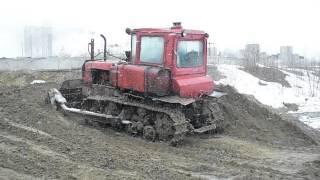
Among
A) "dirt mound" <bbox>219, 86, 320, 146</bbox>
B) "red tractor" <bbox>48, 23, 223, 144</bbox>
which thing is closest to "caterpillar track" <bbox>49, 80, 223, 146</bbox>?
"red tractor" <bbox>48, 23, 223, 144</bbox>

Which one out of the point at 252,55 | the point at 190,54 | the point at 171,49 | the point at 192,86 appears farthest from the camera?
the point at 252,55

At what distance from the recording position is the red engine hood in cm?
1239

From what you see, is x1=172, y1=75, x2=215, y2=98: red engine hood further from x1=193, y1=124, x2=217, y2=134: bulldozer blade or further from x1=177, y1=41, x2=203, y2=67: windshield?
x1=193, y1=124, x2=217, y2=134: bulldozer blade

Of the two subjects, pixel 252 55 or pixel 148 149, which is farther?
pixel 252 55

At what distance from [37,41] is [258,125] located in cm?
4541

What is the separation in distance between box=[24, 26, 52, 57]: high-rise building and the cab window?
41210 millimetres

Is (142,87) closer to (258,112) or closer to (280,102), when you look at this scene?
(258,112)

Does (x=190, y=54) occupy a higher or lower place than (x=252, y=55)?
higher

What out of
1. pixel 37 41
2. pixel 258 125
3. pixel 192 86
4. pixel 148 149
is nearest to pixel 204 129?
pixel 192 86

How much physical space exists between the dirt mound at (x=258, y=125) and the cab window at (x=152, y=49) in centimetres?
264

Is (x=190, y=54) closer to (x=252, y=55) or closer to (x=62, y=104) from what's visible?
(x=62, y=104)

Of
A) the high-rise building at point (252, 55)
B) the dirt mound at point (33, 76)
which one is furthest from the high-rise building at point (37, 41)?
the dirt mound at point (33, 76)

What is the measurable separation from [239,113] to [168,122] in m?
3.03

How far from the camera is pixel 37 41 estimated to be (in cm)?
5606
